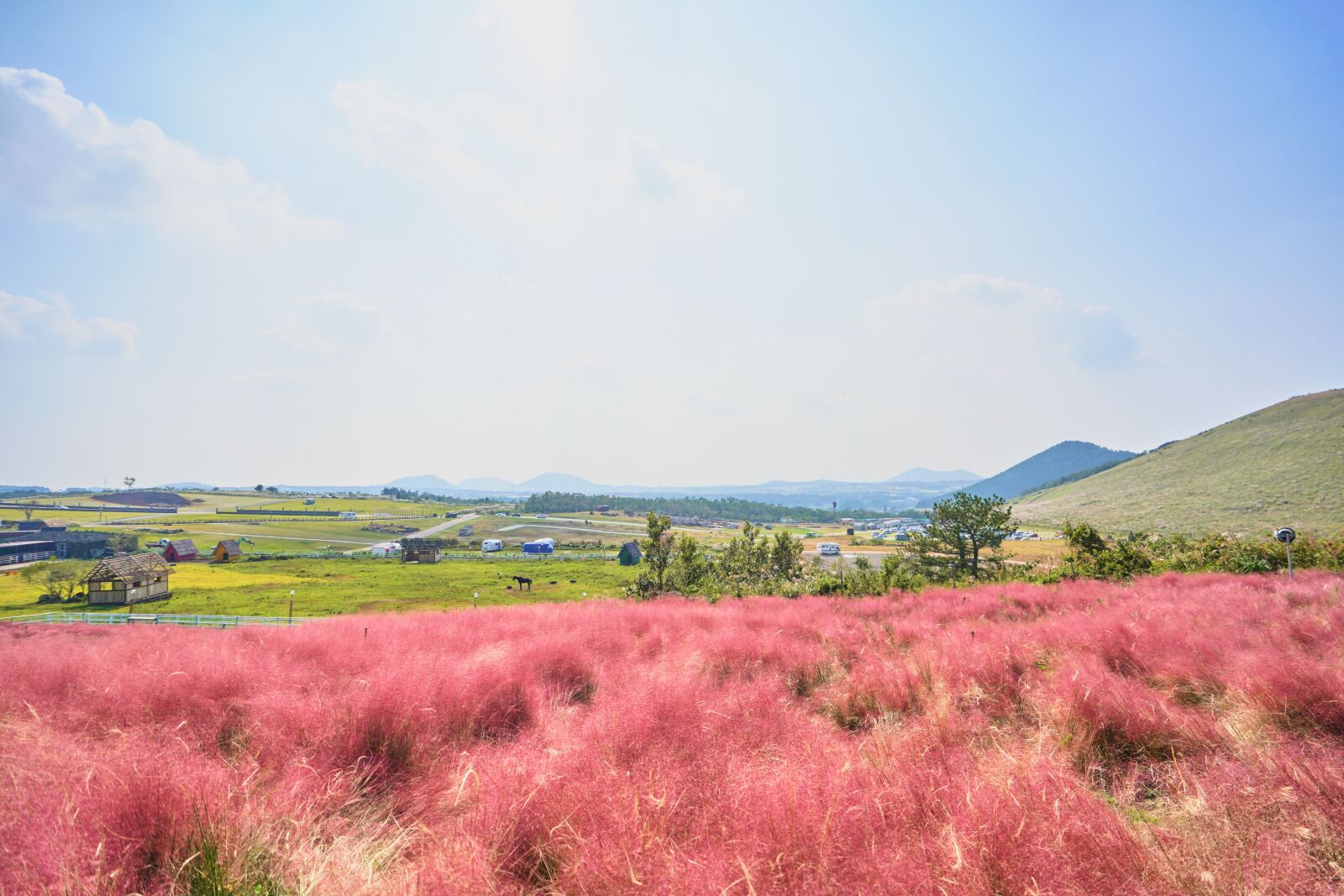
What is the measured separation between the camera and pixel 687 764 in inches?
162

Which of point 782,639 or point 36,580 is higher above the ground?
point 782,639

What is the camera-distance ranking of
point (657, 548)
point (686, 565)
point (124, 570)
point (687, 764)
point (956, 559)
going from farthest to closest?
1. point (124, 570)
2. point (686, 565)
3. point (657, 548)
4. point (956, 559)
5. point (687, 764)

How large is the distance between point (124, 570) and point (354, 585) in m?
21.5

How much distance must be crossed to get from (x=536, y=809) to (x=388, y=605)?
54683mm

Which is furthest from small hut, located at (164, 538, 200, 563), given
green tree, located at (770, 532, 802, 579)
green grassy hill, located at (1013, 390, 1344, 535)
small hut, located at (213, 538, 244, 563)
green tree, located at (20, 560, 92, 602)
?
green grassy hill, located at (1013, 390, 1344, 535)

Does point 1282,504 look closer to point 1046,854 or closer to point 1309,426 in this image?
point 1309,426

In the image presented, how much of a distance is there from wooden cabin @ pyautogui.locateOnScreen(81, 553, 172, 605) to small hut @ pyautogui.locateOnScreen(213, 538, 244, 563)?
39.3 meters

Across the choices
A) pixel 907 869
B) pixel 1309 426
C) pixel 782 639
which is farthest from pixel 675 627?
pixel 1309 426

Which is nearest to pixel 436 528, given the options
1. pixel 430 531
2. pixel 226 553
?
pixel 430 531

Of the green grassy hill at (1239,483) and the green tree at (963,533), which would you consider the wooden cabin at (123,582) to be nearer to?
the green tree at (963,533)

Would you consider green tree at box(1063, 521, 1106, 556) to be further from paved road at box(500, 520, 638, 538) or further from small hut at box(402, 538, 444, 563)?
paved road at box(500, 520, 638, 538)

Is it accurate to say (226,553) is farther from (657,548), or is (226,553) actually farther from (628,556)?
(657,548)

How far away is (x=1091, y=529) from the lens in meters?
24.4

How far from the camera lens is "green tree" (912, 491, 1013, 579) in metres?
37.2
